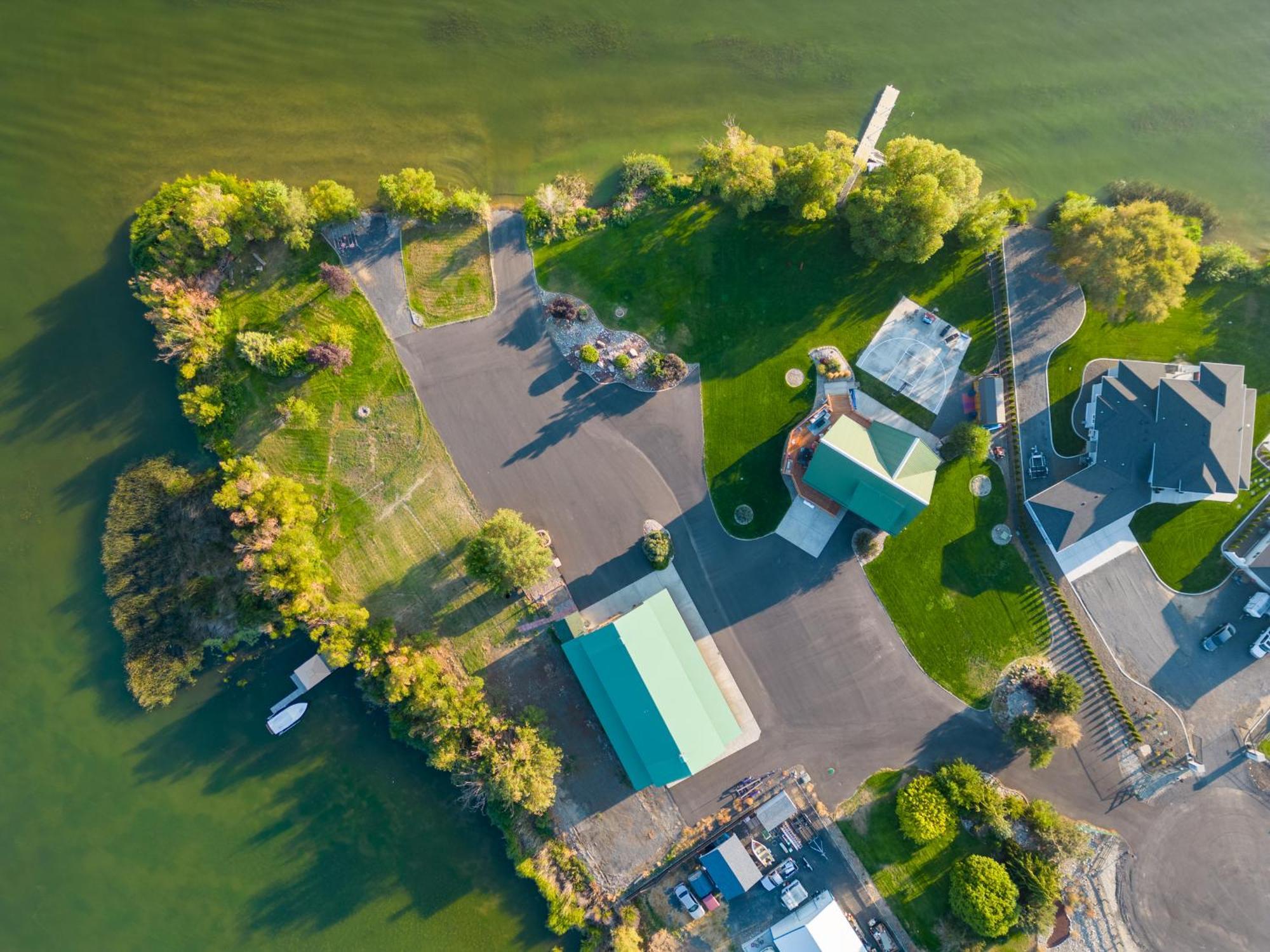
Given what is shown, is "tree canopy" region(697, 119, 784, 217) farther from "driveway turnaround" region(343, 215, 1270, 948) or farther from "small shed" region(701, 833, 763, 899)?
"small shed" region(701, 833, 763, 899)

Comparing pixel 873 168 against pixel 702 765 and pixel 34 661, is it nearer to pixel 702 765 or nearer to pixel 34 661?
pixel 702 765

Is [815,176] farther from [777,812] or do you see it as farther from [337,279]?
[777,812]

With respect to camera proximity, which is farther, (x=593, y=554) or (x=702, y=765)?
(x=593, y=554)

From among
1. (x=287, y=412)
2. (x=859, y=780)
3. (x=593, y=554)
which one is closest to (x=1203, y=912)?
(x=859, y=780)

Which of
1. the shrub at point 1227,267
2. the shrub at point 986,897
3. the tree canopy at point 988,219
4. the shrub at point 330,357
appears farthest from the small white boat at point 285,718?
the shrub at point 1227,267

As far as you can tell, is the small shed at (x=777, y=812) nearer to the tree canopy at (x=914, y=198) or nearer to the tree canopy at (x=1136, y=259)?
the tree canopy at (x=914, y=198)

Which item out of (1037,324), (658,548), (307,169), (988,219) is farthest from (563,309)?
(1037,324)
